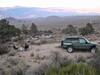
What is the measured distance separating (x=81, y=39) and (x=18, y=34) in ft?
57.2

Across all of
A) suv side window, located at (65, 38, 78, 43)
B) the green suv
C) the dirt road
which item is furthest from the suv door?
the dirt road

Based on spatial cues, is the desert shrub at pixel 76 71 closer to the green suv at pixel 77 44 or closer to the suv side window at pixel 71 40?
the green suv at pixel 77 44

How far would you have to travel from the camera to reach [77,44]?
32031 mm

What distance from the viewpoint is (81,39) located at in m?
31.7

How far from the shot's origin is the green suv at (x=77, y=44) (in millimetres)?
31562

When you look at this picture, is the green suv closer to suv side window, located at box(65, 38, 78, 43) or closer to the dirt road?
suv side window, located at box(65, 38, 78, 43)

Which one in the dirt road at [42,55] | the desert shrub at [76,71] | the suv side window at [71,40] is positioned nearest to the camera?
the desert shrub at [76,71]

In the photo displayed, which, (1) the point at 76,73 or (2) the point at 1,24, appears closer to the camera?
(1) the point at 76,73

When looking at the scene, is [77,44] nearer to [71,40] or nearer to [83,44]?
[83,44]

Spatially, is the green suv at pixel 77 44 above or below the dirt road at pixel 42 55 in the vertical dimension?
above

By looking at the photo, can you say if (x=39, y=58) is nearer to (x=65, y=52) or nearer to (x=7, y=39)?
(x=65, y=52)

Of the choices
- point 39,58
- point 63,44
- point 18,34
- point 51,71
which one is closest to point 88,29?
point 18,34

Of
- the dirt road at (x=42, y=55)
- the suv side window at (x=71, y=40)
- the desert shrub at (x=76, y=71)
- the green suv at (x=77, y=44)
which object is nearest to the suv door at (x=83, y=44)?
the green suv at (x=77, y=44)

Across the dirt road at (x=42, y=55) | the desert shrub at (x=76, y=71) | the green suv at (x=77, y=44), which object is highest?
the desert shrub at (x=76, y=71)
